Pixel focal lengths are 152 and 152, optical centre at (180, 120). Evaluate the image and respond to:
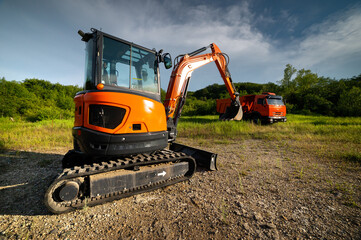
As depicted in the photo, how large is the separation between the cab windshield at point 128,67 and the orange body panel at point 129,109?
33 cm

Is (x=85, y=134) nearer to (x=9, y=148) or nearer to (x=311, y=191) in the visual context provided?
(x=311, y=191)

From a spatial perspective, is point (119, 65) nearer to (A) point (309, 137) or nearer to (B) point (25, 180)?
(B) point (25, 180)

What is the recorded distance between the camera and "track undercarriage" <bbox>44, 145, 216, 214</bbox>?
→ 1.91 m

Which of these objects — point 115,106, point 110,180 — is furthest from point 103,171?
point 115,106

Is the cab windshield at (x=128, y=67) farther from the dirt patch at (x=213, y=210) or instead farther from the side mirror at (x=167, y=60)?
the dirt patch at (x=213, y=210)

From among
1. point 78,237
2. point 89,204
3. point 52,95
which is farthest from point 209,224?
point 52,95

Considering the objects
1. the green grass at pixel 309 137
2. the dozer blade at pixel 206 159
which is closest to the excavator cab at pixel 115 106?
the dozer blade at pixel 206 159

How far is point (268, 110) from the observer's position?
1126cm

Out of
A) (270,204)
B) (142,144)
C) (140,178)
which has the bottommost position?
(270,204)

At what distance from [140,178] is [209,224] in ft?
3.95

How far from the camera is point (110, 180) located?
86.0 inches

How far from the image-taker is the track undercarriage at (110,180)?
191 centimetres

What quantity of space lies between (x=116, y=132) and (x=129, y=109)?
0.40m

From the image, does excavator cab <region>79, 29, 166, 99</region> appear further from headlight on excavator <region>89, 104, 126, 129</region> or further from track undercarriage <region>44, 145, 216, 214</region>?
track undercarriage <region>44, 145, 216, 214</region>
